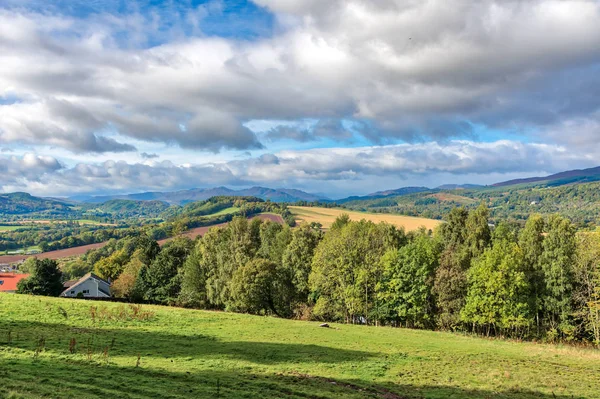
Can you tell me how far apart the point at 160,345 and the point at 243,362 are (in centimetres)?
730

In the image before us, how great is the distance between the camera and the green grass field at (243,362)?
1650 centimetres

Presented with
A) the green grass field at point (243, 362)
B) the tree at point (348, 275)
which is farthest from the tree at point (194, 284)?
the green grass field at point (243, 362)

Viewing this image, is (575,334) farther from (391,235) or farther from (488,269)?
(391,235)

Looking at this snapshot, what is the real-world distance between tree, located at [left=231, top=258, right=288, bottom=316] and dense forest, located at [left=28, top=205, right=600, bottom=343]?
7.2 inches

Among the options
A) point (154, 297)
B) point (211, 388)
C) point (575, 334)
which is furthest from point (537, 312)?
point (154, 297)

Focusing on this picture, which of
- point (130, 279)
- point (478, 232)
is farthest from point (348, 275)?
point (130, 279)

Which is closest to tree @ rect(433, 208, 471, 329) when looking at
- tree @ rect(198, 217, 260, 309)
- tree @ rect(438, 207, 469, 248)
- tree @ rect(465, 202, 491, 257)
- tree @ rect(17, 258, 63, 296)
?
tree @ rect(438, 207, 469, 248)

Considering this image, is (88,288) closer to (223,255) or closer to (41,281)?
(41,281)

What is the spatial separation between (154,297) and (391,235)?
49.5m

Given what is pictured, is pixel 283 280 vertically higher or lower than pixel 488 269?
lower

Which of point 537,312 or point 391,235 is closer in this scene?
point 537,312

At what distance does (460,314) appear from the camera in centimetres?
5059

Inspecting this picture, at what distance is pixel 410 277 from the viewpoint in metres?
54.3

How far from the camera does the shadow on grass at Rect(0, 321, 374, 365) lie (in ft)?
76.9
